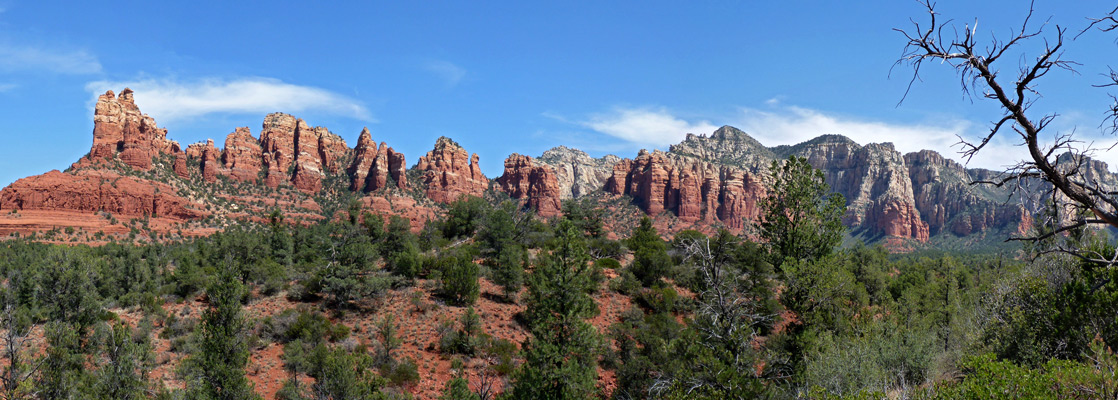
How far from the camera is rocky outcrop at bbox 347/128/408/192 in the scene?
391ft

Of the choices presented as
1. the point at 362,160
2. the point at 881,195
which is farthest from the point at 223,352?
the point at 881,195

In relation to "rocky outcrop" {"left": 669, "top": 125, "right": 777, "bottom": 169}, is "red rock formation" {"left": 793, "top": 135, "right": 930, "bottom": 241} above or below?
below

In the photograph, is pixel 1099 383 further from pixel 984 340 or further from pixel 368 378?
pixel 368 378

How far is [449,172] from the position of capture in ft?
424

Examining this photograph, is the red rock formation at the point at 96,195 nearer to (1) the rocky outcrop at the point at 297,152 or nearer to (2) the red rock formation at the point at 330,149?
(1) the rocky outcrop at the point at 297,152

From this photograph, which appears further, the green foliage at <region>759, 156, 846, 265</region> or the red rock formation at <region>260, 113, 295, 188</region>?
the red rock formation at <region>260, 113, 295, 188</region>

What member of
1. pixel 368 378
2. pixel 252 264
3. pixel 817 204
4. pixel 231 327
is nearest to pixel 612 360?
pixel 368 378

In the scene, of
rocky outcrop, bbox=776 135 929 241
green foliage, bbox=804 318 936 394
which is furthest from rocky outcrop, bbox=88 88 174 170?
rocky outcrop, bbox=776 135 929 241

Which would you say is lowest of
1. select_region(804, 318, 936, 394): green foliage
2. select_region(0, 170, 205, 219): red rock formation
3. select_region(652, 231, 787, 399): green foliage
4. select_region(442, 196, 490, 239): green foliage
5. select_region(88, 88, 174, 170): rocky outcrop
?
select_region(804, 318, 936, 394): green foliage

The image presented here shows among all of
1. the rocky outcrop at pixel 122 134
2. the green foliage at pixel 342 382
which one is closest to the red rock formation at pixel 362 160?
the rocky outcrop at pixel 122 134

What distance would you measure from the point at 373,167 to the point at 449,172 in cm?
1876

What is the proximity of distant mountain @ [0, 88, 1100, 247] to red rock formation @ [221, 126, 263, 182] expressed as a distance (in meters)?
0.28

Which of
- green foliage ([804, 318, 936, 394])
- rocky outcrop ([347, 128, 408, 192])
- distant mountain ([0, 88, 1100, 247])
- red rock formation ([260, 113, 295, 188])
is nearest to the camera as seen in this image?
green foliage ([804, 318, 936, 394])

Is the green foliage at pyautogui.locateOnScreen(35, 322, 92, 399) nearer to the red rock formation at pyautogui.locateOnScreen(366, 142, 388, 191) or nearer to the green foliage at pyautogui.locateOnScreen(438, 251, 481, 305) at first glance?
the green foliage at pyautogui.locateOnScreen(438, 251, 481, 305)
